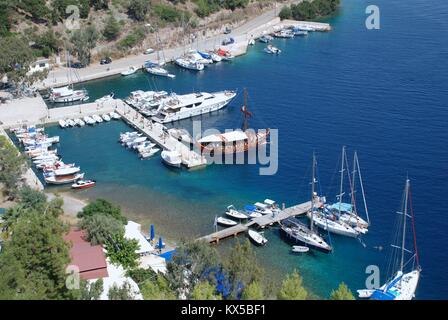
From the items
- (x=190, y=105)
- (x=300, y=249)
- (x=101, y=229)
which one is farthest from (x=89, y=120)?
(x=300, y=249)

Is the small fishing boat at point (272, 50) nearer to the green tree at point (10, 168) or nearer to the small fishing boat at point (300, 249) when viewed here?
the green tree at point (10, 168)

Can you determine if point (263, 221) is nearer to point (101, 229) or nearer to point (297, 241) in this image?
point (297, 241)

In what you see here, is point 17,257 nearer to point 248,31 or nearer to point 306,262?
point 306,262

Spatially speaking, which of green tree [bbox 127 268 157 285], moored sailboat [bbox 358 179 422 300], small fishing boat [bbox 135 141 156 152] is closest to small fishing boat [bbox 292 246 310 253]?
moored sailboat [bbox 358 179 422 300]

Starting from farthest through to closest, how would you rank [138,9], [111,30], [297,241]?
1. [138,9]
2. [111,30]
3. [297,241]

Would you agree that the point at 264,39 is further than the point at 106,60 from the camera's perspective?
Yes
